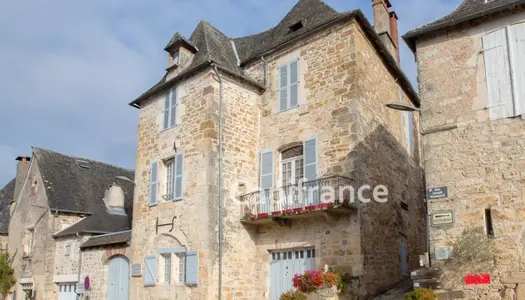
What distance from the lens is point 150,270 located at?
46.9ft

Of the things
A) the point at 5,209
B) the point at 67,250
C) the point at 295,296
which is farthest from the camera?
the point at 5,209

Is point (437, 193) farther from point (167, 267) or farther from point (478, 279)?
point (167, 267)

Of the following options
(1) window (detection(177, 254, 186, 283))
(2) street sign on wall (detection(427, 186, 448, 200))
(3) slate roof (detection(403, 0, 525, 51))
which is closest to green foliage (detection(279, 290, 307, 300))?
(1) window (detection(177, 254, 186, 283))

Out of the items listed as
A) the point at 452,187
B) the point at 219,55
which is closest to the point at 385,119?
the point at 219,55

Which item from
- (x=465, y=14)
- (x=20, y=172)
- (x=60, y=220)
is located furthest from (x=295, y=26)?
(x=20, y=172)

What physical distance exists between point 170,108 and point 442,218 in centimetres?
913

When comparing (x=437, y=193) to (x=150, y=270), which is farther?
(x=150, y=270)

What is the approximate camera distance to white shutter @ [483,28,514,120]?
852cm

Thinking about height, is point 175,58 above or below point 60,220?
above

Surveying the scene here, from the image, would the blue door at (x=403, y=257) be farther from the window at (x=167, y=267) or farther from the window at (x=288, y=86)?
the window at (x=167, y=267)

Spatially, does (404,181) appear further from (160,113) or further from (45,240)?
(45,240)

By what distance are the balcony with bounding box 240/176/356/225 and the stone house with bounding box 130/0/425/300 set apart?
0.11 feet

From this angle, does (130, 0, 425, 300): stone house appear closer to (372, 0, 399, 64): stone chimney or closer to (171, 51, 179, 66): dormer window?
(171, 51, 179, 66): dormer window

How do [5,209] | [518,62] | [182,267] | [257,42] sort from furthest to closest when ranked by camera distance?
1. [5,209]
2. [257,42]
3. [182,267]
4. [518,62]
